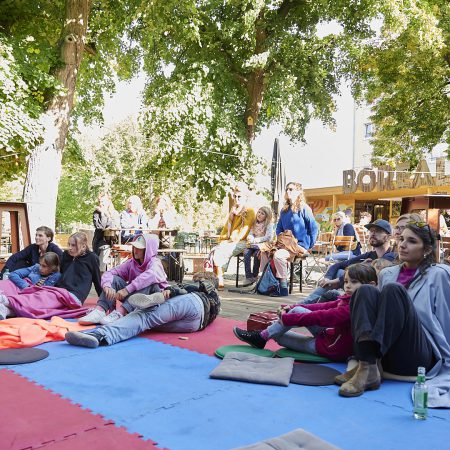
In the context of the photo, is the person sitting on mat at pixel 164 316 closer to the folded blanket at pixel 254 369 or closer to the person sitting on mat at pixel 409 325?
the folded blanket at pixel 254 369

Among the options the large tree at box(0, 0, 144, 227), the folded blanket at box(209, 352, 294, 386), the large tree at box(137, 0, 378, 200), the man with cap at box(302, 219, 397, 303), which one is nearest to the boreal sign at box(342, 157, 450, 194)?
the large tree at box(137, 0, 378, 200)

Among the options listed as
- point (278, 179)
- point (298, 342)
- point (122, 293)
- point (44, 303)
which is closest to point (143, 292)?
point (122, 293)

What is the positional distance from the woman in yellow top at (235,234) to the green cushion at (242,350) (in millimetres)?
3859

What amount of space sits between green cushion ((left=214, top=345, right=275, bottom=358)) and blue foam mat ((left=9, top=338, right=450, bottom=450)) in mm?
225

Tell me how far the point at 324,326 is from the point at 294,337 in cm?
47

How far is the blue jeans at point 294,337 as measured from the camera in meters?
4.04

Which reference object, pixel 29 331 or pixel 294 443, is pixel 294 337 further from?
pixel 29 331

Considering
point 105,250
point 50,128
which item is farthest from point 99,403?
point 50,128

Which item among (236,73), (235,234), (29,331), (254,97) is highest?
(236,73)

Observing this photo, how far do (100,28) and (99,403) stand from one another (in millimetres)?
10685

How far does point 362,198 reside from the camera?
24562 millimetres

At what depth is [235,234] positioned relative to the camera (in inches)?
332

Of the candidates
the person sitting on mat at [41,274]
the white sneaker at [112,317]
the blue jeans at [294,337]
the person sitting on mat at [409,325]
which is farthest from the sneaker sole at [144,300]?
the person sitting on mat at [409,325]

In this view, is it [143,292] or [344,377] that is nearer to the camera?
[344,377]
